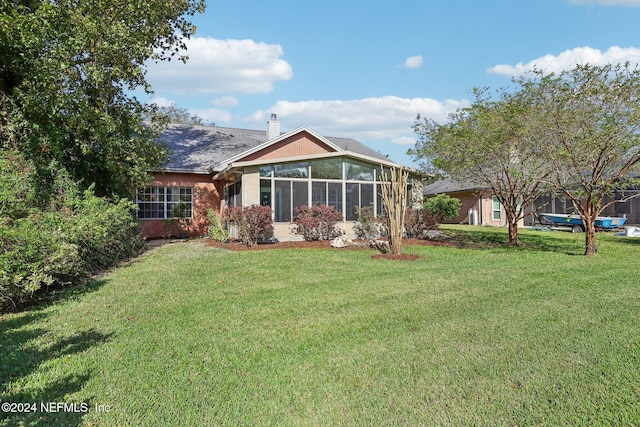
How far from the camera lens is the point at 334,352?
3826mm

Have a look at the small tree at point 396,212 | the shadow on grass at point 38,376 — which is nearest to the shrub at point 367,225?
the small tree at point 396,212

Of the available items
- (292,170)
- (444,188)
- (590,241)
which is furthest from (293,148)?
(444,188)

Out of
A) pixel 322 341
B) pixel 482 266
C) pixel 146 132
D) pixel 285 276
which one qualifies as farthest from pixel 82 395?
pixel 146 132

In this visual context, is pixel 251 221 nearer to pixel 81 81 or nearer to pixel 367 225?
pixel 367 225

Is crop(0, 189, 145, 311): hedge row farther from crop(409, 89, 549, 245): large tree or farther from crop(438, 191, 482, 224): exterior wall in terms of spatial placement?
crop(438, 191, 482, 224): exterior wall

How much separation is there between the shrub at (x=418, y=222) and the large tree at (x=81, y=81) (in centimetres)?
963

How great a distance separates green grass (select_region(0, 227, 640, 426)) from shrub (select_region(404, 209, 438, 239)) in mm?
7413

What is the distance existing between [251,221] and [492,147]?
7964 mm

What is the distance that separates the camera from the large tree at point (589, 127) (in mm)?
9656

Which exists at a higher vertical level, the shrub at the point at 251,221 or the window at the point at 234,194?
the window at the point at 234,194

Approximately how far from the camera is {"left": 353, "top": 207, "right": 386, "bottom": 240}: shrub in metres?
14.5

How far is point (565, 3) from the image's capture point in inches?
437

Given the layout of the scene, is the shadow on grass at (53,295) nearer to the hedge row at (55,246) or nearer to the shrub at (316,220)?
the hedge row at (55,246)

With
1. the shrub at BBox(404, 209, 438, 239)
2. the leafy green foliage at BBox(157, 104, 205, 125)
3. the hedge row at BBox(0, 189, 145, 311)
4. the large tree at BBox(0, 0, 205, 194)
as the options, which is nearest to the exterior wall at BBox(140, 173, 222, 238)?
the large tree at BBox(0, 0, 205, 194)
